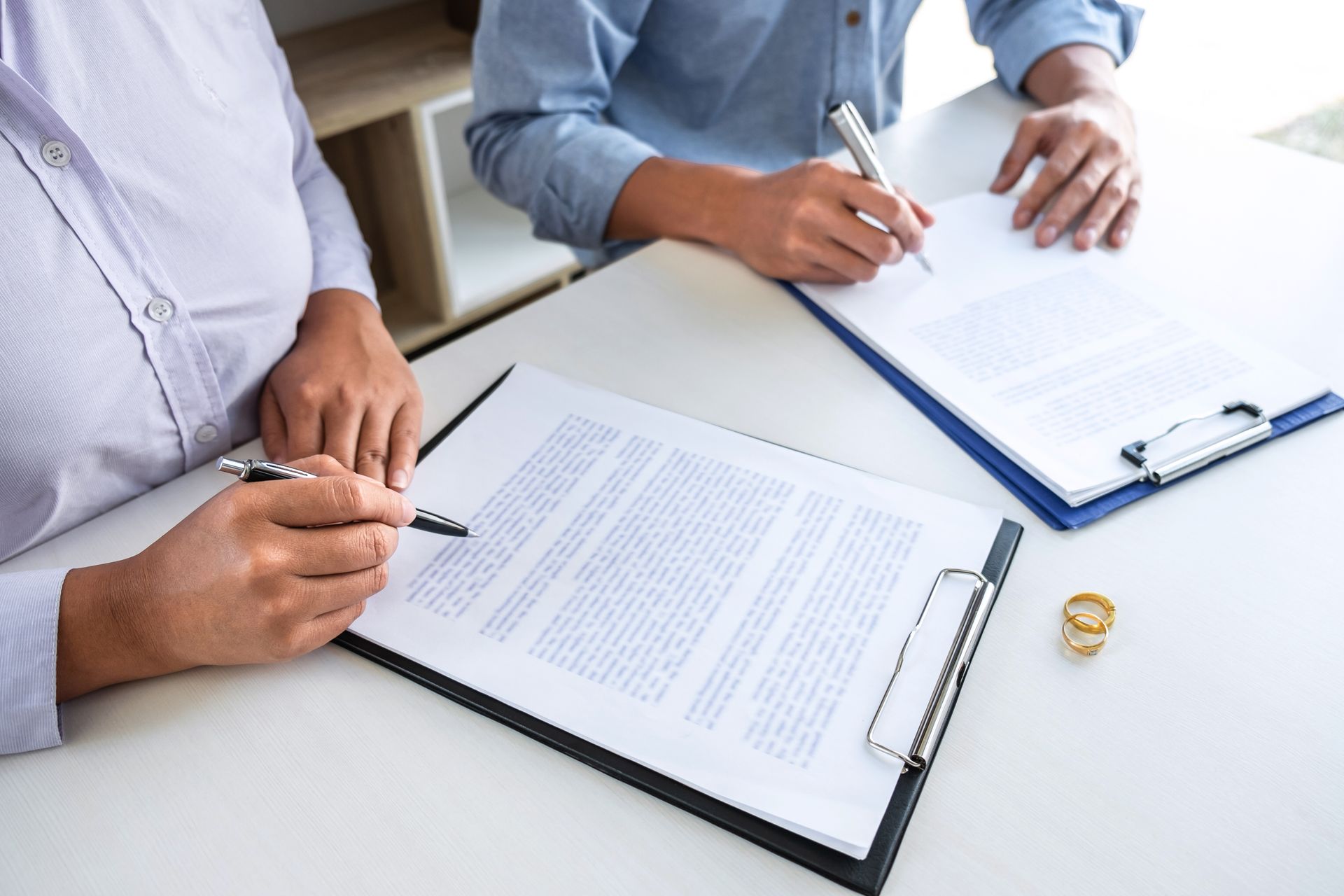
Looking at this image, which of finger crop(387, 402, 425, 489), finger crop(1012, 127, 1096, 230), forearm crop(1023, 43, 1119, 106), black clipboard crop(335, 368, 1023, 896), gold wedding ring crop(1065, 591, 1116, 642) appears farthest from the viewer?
forearm crop(1023, 43, 1119, 106)

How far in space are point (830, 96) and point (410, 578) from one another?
33.9 inches

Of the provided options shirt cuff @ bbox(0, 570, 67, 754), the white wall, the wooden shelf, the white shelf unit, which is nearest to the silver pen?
shirt cuff @ bbox(0, 570, 67, 754)

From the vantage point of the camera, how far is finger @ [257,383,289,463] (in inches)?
28.6

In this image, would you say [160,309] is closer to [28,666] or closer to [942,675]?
[28,666]

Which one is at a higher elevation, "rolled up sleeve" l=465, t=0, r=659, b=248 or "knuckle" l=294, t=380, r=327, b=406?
"rolled up sleeve" l=465, t=0, r=659, b=248

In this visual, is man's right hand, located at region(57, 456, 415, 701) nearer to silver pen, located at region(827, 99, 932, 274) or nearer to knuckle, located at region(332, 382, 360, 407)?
knuckle, located at region(332, 382, 360, 407)

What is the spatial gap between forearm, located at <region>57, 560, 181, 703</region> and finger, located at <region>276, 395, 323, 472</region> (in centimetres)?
17

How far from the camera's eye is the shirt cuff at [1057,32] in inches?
45.5

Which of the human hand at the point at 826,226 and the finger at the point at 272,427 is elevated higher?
the human hand at the point at 826,226

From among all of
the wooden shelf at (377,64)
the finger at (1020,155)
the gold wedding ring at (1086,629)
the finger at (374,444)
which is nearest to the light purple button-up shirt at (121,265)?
the finger at (374,444)

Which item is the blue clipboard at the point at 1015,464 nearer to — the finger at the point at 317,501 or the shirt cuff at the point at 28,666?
the finger at the point at 317,501

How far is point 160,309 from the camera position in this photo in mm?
666

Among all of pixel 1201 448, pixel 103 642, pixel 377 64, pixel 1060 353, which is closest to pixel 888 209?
pixel 1060 353

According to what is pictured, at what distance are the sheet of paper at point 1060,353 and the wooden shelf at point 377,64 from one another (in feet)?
3.49
